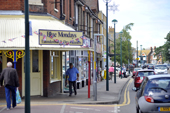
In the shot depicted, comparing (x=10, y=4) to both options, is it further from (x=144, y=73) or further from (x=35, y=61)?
(x=144, y=73)

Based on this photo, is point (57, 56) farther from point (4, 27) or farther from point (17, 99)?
point (17, 99)

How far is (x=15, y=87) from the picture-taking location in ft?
35.6

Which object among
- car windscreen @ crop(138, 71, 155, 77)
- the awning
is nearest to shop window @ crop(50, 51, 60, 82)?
the awning

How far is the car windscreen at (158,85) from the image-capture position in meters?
8.07

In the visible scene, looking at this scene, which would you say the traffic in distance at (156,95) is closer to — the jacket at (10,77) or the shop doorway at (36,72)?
the jacket at (10,77)

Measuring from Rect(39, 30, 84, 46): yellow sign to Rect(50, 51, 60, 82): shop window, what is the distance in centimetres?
230

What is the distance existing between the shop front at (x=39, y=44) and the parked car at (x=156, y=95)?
255 inches

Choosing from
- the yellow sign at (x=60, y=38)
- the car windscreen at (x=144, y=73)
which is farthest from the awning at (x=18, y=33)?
the car windscreen at (x=144, y=73)

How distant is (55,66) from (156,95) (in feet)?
34.4

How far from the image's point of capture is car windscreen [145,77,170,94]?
807 centimetres

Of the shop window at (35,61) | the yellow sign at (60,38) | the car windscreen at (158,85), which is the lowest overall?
the car windscreen at (158,85)

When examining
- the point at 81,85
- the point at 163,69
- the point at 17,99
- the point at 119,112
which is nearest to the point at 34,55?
the point at 17,99

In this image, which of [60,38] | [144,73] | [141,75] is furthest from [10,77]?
[144,73]

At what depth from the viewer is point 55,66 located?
17672mm
